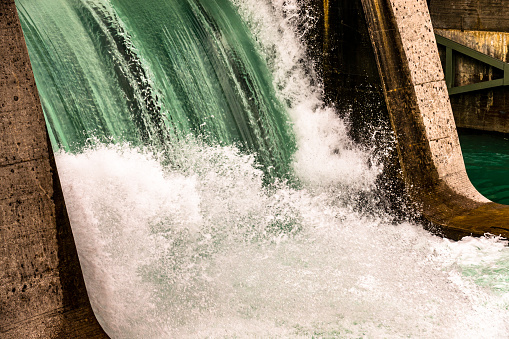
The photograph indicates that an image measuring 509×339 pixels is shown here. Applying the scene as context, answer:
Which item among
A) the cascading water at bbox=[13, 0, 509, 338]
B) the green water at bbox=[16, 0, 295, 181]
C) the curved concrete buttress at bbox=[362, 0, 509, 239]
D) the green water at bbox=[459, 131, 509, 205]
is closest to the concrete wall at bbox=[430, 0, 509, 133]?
the green water at bbox=[459, 131, 509, 205]

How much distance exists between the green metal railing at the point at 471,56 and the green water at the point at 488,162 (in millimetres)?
857

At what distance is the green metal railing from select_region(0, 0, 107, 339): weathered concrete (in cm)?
820

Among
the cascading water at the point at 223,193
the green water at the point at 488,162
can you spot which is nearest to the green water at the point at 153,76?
the cascading water at the point at 223,193

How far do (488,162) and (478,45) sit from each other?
220 centimetres

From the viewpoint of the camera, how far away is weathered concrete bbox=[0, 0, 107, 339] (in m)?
3.66

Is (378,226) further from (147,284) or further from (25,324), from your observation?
(25,324)

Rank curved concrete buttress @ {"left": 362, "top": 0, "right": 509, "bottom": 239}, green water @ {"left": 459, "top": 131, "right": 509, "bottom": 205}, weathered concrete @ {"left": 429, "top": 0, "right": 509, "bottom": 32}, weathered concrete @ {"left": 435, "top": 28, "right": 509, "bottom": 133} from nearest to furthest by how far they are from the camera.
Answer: curved concrete buttress @ {"left": 362, "top": 0, "right": 509, "bottom": 239}, green water @ {"left": 459, "top": 131, "right": 509, "bottom": 205}, weathered concrete @ {"left": 429, "top": 0, "right": 509, "bottom": 32}, weathered concrete @ {"left": 435, "top": 28, "right": 509, "bottom": 133}

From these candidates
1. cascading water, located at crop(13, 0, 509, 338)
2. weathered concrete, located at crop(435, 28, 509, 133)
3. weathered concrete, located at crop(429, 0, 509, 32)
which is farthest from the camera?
weathered concrete, located at crop(435, 28, 509, 133)

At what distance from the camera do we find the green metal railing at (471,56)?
9.65 metres

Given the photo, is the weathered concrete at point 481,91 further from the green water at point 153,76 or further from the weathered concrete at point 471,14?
the green water at point 153,76

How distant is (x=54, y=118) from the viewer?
4.75 meters

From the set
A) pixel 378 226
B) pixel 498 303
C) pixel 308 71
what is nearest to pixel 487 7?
pixel 308 71

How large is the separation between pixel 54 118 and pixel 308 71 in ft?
9.15

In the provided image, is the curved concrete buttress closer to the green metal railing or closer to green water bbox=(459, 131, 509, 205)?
green water bbox=(459, 131, 509, 205)
